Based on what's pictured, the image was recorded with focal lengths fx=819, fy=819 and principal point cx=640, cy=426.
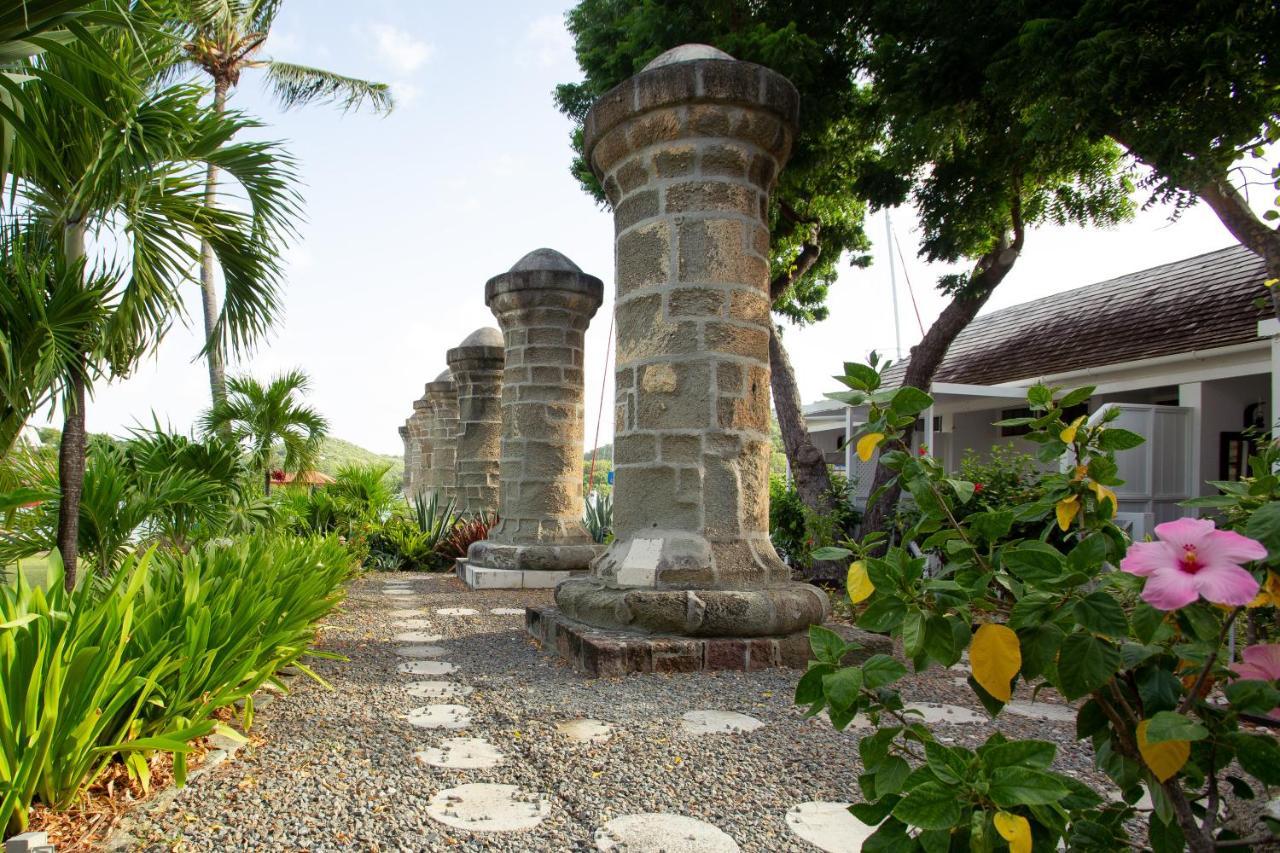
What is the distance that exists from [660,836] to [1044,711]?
2.13 m

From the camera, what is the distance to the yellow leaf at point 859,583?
1.11 meters

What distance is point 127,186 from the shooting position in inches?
149

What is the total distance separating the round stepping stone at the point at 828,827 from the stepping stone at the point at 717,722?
704 millimetres

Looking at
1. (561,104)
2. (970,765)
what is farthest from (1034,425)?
(561,104)

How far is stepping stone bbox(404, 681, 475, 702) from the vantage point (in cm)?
347

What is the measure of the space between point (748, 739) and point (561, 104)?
8761 mm

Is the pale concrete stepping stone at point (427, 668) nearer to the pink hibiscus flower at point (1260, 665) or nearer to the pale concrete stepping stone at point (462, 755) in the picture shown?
the pale concrete stepping stone at point (462, 755)

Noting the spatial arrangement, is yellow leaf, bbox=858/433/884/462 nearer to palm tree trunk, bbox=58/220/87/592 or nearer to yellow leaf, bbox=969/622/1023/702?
yellow leaf, bbox=969/622/1023/702

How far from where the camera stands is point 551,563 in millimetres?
7836

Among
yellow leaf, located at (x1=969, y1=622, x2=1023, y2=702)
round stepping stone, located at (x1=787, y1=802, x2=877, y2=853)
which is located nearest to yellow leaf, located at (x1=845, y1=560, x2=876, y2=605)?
yellow leaf, located at (x1=969, y1=622, x2=1023, y2=702)

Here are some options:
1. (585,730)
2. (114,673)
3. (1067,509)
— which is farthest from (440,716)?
(1067,509)

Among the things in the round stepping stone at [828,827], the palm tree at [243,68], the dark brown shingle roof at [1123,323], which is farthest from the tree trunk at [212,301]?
the dark brown shingle roof at [1123,323]

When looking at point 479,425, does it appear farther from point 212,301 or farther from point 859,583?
point 859,583

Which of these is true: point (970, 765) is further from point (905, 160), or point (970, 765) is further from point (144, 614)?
point (905, 160)
